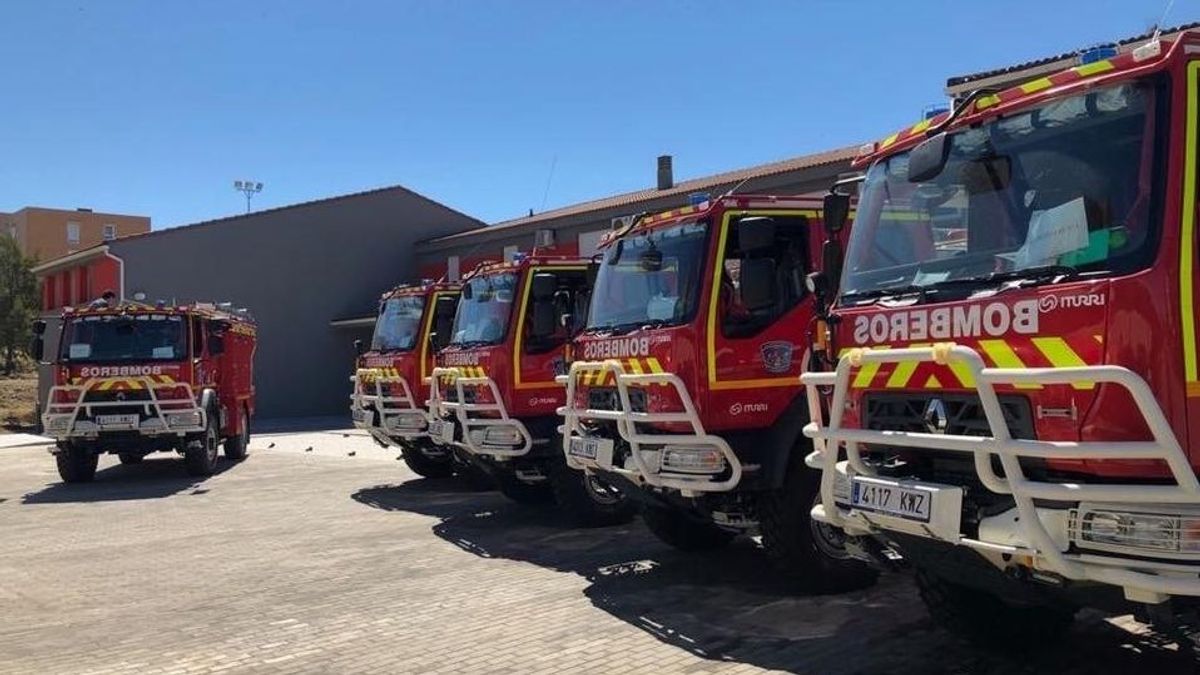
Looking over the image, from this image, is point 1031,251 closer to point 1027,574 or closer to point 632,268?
point 1027,574

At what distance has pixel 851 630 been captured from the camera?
559 cm

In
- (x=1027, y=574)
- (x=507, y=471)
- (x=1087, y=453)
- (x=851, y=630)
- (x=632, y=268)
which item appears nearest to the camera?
(x=1087, y=453)

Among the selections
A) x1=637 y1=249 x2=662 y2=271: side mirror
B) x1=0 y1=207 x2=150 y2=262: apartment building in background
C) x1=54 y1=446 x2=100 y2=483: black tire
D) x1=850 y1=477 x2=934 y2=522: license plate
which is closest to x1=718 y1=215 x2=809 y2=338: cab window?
x1=637 y1=249 x2=662 y2=271: side mirror

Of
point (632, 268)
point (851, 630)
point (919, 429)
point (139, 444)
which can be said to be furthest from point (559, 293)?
point (139, 444)

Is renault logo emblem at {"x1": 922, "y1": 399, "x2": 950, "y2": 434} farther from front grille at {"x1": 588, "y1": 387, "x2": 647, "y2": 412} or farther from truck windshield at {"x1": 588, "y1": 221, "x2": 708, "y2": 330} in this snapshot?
front grille at {"x1": 588, "y1": 387, "x2": 647, "y2": 412}

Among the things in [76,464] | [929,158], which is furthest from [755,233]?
[76,464]

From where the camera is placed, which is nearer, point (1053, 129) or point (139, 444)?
point (1053, 129)

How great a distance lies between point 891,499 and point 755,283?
98.2 inches

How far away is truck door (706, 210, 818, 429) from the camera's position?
6.48 m

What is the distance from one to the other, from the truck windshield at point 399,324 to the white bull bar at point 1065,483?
30.7 ft

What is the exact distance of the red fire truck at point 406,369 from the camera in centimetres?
1209

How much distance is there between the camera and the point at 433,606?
661cm

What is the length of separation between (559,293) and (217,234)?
2226 centimetres

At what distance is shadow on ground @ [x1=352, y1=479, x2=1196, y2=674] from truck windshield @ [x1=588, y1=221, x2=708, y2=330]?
6.20 ft
